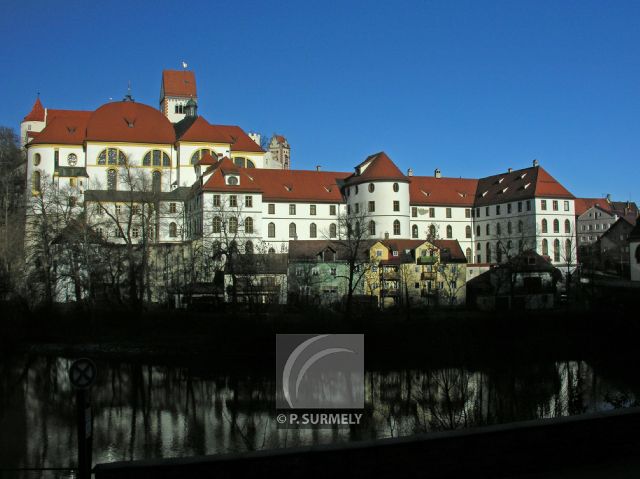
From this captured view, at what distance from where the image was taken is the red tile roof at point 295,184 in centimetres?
6688

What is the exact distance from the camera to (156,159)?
67812 mm

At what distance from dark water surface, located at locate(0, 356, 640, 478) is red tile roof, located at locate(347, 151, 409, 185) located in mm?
37530

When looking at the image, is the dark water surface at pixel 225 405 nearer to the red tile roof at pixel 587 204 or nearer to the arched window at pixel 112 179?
the arched window at pixel 112 179

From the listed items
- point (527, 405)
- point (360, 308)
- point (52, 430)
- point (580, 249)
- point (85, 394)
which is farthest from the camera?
point (580, 249)

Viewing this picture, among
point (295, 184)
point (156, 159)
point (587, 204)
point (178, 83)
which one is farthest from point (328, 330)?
point (587, 204)

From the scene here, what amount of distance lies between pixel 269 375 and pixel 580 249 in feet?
243

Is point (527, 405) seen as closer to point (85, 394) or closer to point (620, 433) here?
point (620, 433)

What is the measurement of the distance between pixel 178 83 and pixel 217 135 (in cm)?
3236

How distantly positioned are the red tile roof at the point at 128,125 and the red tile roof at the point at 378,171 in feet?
65.6

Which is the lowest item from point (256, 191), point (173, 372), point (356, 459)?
point (173, 372)

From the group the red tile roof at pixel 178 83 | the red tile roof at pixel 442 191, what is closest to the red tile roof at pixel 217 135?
the red tile roof at pixel 442 191

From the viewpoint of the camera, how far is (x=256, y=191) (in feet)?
202

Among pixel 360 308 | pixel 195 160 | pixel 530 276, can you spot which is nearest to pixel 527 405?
pixel 360 308

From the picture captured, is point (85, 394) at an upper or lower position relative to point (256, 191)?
lower
